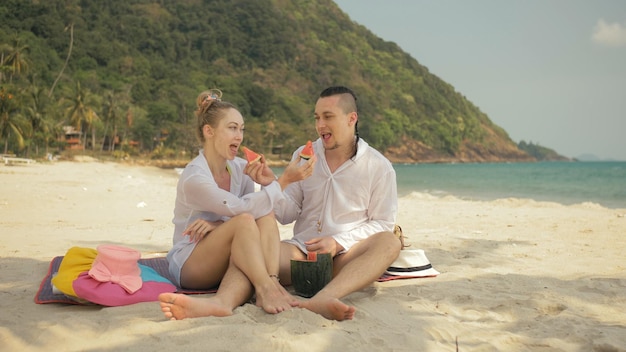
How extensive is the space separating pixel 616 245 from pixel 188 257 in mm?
5641

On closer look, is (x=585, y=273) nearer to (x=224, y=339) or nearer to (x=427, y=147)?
(x=224, y=339)

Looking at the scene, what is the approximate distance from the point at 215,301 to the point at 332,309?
73cm

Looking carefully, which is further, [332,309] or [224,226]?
[224,226]

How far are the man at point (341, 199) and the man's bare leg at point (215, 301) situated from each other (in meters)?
0.60

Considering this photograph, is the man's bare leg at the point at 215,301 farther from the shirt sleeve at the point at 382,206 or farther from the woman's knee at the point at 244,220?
the shirt sleeve at the point at 382,206

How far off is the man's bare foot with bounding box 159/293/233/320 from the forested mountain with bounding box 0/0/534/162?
42.8 metres

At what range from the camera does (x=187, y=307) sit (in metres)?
3.12

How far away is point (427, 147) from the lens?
105m

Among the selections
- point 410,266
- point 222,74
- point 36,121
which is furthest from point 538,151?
point 410,266

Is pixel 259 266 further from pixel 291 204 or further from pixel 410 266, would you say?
pixel 410 266

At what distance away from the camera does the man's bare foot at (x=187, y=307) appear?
308 cm

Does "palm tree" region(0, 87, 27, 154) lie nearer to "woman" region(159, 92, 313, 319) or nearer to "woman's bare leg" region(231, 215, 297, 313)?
"woman" region(159, 92, 313, 319)

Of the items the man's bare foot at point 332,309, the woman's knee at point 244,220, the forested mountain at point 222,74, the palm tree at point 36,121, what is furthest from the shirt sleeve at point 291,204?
the forested mountain at point 222,74

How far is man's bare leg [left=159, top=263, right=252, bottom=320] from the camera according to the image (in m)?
3.09
